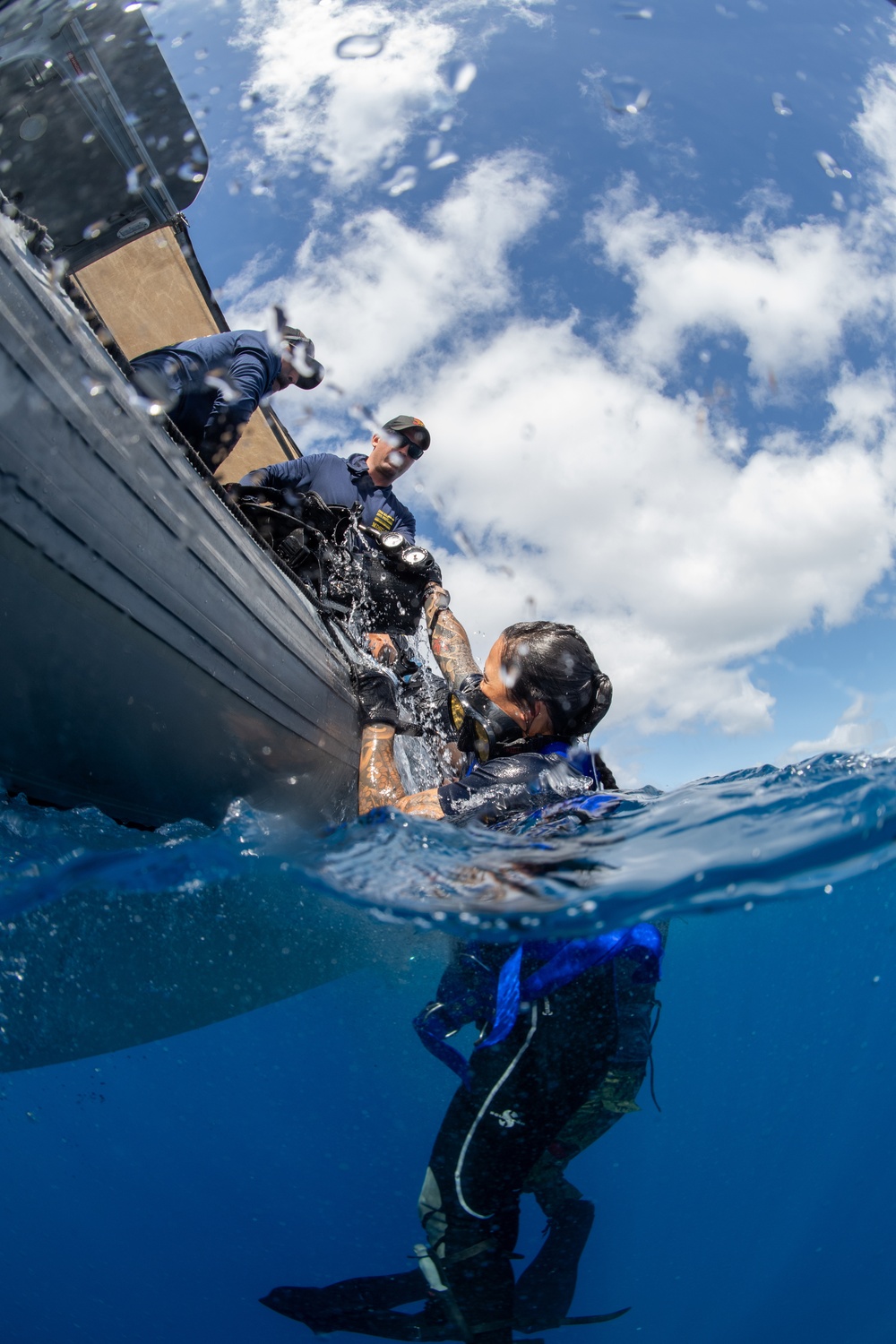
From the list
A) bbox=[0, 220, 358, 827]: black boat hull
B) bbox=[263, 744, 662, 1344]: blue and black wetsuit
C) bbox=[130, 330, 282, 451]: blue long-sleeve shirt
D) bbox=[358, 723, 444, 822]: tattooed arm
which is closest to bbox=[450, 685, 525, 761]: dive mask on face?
bbox=[263, 744, 662, 1344]: blue and black wetsuit

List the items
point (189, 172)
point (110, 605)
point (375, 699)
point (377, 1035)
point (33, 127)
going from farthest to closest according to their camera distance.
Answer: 1. point (377, 1035)
2. point (189, 172)
3. point (33, 127)
4. point (375, 699)
5. point (110, 605)

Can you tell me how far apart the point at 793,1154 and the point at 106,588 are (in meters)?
17.5

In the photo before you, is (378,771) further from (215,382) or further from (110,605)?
(215,382)

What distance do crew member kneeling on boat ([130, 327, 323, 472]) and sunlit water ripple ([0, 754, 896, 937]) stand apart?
5.15ft

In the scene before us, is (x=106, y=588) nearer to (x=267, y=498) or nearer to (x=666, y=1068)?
(x=267, y=498)

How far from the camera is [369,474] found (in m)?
4.83

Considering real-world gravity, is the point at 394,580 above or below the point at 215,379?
below

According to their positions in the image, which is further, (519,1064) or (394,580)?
(394,580)

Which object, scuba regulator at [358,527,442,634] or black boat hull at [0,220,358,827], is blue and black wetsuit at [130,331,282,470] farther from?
scuba regulator at [358,527,442,634]

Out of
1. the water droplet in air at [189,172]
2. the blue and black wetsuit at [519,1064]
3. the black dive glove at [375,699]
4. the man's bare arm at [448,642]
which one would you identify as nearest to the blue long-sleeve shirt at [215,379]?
the black dive glove at [375,699]

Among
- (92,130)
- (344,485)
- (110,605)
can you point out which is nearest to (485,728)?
(110,605)

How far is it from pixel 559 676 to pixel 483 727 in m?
0.34

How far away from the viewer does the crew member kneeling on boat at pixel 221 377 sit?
289cm

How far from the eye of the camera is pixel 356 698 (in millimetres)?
3479
